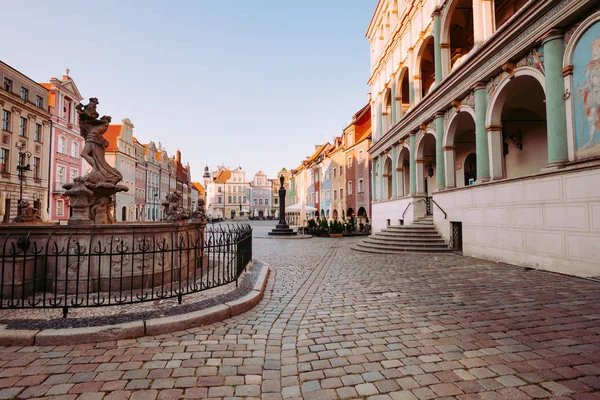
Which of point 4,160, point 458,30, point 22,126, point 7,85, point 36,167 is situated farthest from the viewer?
point 36,167

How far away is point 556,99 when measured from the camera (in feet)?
28.0

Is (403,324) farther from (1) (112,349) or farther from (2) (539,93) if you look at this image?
(2) (539,93)

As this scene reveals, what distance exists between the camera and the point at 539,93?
40.1 ft

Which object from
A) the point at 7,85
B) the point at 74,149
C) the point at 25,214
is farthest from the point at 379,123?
the point at 74,149

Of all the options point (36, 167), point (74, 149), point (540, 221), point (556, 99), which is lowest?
point (540, 221)

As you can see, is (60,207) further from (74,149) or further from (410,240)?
(410,240)

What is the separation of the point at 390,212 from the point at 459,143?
5781 millimetres

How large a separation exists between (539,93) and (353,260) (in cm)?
936

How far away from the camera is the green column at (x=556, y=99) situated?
8.43m

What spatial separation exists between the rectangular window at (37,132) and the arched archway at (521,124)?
3714cm

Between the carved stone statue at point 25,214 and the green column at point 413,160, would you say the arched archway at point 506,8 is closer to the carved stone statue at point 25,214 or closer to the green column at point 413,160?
the green column at point 413,160

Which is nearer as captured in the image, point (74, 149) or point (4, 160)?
point (4, 160)

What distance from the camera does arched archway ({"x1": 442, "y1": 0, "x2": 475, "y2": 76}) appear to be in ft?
47.1

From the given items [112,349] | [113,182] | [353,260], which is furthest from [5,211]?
[112,349]
